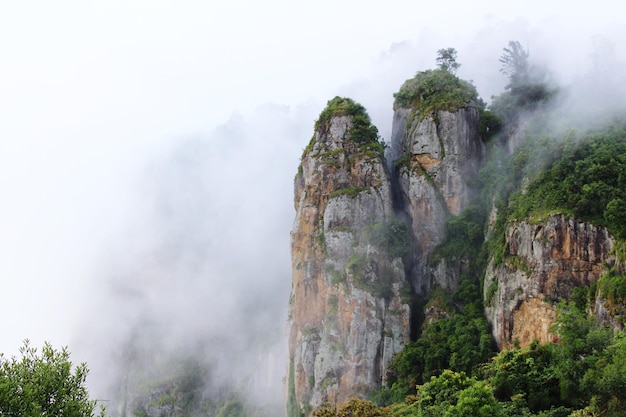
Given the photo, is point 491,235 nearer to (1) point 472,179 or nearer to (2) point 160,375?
(1) point 472,179

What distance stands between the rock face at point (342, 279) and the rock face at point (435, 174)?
2755 millimetres

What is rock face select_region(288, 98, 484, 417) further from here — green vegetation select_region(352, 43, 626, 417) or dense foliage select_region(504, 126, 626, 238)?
dense foliage select_region(504, 126, 626, 238)

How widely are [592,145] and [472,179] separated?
46.8 ft

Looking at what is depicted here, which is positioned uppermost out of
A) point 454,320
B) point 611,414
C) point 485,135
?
point 485,135

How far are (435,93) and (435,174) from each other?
8962 millimetres

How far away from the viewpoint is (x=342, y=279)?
200 ft

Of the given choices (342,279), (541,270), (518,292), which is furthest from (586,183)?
(342,279)

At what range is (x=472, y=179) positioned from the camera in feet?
211


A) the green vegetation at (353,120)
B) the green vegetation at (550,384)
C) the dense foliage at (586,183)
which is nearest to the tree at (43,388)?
the green vegetation at (550,384)

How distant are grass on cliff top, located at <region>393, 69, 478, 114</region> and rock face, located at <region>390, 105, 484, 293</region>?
3.14 feet

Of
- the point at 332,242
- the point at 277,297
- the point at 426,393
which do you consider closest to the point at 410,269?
the point at 332,242

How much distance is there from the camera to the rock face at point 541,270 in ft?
157

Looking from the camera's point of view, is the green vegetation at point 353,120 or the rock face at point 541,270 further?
the green vegetation at point 353,120

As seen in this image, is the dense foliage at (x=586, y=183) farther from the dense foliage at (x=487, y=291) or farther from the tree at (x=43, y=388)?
the tree at (x=43, y=388)
